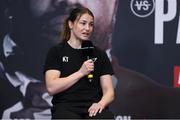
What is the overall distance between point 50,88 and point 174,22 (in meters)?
1.24

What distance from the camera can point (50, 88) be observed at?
102 inches

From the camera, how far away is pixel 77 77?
254cm

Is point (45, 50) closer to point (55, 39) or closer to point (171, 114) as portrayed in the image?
point (55, 39)

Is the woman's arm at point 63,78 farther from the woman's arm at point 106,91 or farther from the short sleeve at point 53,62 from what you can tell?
the woman's arm at point 106,91

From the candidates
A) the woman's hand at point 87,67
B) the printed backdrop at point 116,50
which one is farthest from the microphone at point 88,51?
the printed backdrop at point 116,50

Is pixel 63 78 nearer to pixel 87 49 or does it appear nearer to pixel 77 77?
pixel 77 77

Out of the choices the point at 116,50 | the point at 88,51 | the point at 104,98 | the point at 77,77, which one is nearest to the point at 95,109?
the point at 104,98

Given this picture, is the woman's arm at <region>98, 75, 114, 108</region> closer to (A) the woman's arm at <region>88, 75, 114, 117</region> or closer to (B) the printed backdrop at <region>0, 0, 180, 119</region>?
(A) the woman's arm at <region>88, 75, 114, 117</region>

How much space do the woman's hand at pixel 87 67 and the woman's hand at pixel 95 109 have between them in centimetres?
20

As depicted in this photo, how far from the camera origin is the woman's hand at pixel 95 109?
8.47 ft

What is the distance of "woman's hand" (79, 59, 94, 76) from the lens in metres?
2.51

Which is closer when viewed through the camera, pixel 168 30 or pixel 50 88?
pixel 50 88

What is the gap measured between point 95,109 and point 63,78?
0.81 ft

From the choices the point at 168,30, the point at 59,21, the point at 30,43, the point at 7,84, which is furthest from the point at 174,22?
the point at 7,84
